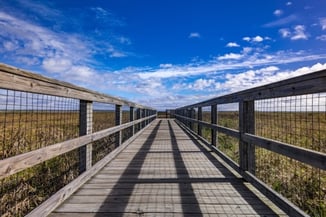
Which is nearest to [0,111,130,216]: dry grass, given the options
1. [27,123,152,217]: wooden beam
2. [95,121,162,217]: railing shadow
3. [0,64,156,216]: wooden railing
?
[0,64,156,216]: wooden railing

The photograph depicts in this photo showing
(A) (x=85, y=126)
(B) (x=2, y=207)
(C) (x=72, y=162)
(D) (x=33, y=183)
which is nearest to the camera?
(A) (x=85, y=126)

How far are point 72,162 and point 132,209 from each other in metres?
3.54

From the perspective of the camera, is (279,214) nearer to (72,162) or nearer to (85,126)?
(85,126)

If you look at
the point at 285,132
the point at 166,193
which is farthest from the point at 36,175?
the point at 285,132

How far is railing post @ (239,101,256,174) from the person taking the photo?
11.4 ft

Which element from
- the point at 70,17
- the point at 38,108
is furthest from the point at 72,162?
the point at 70,17

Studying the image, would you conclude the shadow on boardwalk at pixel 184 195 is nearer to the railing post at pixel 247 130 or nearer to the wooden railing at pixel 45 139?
the railing post at pixel 247 130

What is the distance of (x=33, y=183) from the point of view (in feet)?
15.3

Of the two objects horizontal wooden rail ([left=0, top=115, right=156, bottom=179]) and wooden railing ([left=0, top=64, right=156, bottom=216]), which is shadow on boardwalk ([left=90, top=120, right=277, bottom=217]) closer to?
wooden railing ([left=0, top=64, right=156, bottom=216])

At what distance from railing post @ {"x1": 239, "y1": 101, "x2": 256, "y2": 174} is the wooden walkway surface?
227 mm

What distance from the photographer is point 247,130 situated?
A: 3.59m

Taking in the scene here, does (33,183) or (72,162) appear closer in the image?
(33,183)

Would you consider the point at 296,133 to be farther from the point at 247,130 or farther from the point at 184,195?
the point at 184,195

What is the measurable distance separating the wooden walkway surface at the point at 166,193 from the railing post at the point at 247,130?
0.23 m
